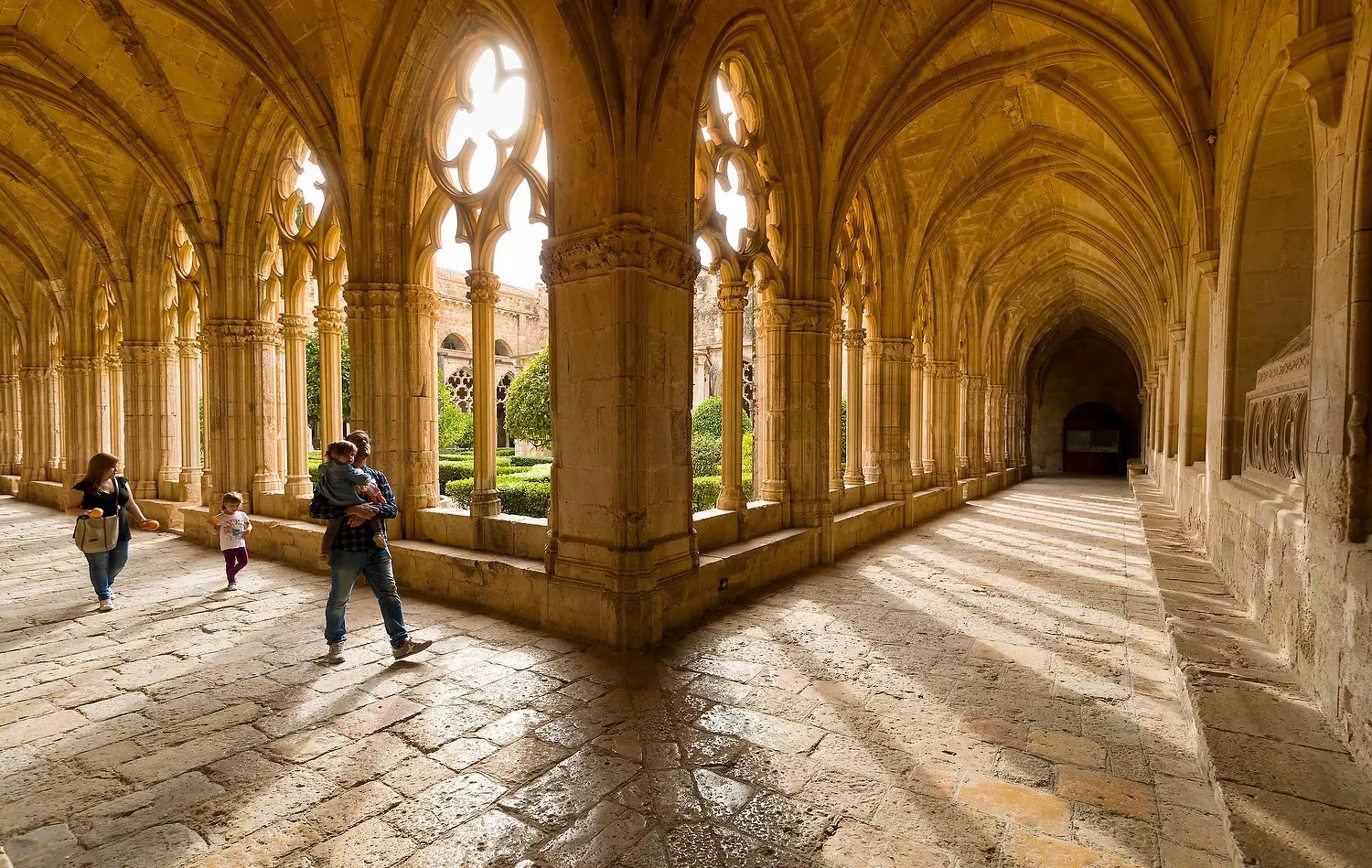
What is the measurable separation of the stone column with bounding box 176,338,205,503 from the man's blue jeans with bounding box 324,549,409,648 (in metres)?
7.47

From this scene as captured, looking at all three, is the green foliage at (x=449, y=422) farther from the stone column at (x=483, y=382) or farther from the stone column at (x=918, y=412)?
the stone column at (x=483, y=382)

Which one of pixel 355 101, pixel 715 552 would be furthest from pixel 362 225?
pixel 715 552

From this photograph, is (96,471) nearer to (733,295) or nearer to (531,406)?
→ (733,295)

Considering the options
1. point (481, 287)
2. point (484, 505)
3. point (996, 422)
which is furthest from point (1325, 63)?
point (996, 422)

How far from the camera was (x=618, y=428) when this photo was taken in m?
4.21

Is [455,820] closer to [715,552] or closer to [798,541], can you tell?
[715,552]

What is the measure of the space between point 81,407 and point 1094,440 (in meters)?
30.3

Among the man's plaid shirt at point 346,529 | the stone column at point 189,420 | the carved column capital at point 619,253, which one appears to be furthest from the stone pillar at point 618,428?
the stone column at point 189,420

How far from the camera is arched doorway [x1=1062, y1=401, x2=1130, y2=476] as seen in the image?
81.7 feet

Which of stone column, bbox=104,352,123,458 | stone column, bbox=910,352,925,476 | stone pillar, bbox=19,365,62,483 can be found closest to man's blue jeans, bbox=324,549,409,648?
stone column, bbox=910,352,925,476

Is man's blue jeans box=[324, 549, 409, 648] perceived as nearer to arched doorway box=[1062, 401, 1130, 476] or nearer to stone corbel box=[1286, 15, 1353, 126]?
stone corbel box=[1286, 15, 1353, 126]

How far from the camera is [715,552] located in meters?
5.39

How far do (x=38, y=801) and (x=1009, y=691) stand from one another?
14.2 feet

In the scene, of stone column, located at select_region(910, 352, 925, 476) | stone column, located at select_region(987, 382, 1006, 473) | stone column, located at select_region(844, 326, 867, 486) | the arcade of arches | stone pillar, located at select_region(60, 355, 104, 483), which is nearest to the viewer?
the arcade of arches
